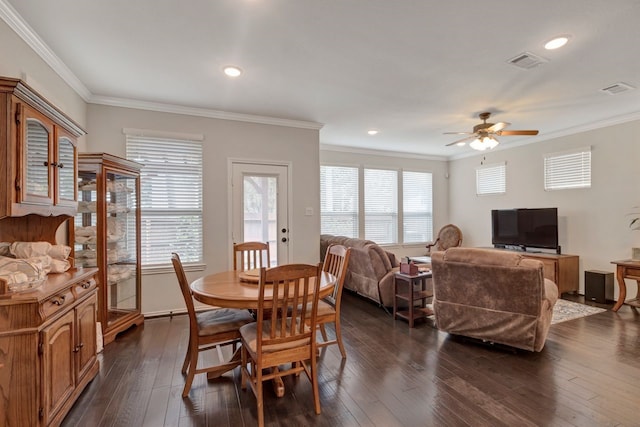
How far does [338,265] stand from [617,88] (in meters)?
3.83

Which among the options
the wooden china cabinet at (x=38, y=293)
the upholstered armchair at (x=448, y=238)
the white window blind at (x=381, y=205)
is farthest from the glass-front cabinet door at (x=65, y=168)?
the upholstered armchair at (x=448, y=238)

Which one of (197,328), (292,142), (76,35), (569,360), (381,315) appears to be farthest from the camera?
Result: (292,142)

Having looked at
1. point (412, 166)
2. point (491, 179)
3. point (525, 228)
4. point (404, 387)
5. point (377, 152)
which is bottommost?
point (404, 387)

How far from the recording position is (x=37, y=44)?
2.59 metres

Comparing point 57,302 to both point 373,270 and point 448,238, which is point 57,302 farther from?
point 448,238

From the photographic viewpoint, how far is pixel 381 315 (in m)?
4.09

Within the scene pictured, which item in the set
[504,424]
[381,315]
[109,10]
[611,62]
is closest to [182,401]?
[504,424]

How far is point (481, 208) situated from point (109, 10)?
7009 mm

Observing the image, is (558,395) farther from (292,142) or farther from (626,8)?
(292,142)

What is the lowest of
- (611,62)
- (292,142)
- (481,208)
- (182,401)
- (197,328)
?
(182,401)

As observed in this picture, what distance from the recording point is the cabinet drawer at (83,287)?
224 cm

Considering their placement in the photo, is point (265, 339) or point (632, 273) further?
point (632, 273)

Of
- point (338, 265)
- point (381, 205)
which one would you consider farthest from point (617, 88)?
point (381, 205)

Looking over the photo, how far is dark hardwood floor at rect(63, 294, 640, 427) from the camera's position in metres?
2.05
